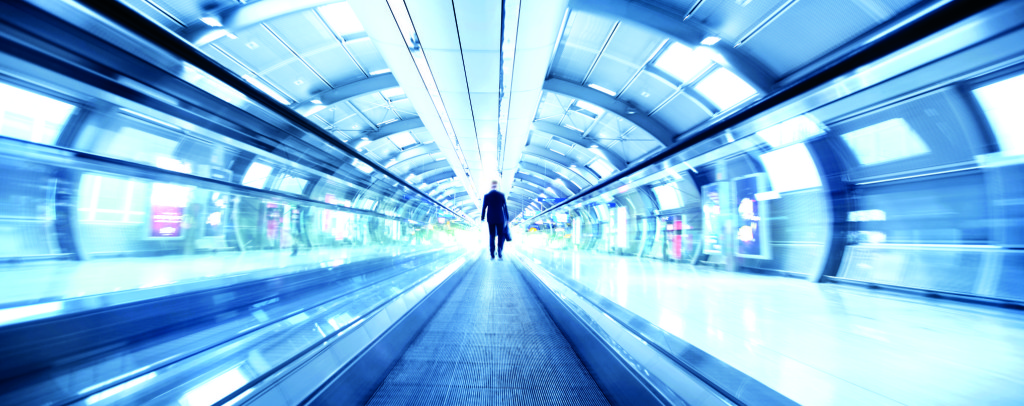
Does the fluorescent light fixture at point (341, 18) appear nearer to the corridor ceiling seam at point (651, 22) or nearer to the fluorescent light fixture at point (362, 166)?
the corridor ceiling seam at point (651, 22)

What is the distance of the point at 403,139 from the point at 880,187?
67.5 feet

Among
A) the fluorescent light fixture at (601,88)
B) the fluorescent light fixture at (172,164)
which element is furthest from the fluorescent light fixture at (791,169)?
the fluorescent light fixture at (601,88)

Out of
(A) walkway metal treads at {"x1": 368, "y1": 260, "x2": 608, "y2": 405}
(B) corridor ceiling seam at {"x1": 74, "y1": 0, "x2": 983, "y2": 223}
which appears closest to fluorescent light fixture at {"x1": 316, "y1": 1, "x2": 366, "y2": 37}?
(B) corridor ceiling seam at {"x1": 74, "y1": 0, "x2": 983, "y2": 223}

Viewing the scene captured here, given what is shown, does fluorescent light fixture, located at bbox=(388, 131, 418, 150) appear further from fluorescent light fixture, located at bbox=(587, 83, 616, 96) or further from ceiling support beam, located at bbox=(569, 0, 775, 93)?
ceiling support beam, located at bbox=(569, 0, 775, 93)

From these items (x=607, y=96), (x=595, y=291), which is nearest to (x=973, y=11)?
(x=595, y=291)

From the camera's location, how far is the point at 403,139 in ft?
68.7

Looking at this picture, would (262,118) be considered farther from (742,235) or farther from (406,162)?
(406,162)

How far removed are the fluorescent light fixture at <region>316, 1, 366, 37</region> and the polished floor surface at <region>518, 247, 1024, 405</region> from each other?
29.7 feet

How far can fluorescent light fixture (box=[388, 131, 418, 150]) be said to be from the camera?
20.2 metres

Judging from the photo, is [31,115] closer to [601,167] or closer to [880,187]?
[880,187]

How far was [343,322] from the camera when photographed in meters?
2.81

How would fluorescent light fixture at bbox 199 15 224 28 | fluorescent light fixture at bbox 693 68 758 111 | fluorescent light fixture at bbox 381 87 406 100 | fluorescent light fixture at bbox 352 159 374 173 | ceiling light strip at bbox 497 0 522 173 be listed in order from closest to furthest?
ceiling light strip at bbox 497 0 522 173 < fluorescent light fixture at bbox 352 159 374 173 < fluorescent light fixture at bbox 199 15 224 28 < fluorescent light fixture at bbox 693 68 758 111 < fluorescent light fixture at bbox 381 87 406 100

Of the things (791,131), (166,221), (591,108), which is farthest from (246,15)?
(591,108)

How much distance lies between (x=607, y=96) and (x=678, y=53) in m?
3.31
